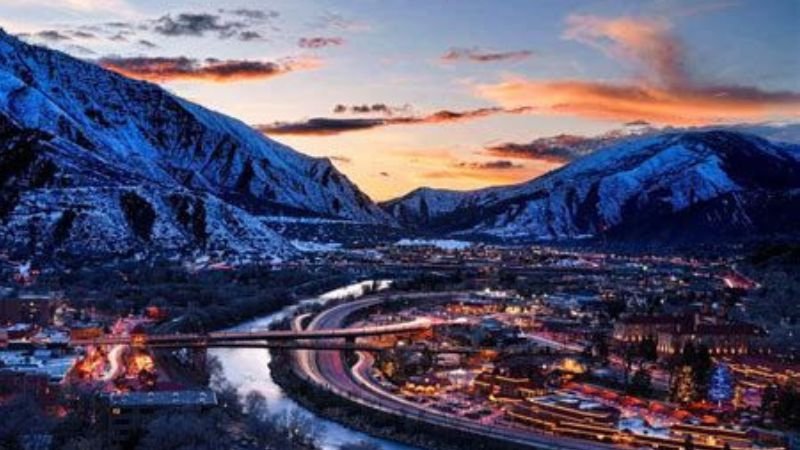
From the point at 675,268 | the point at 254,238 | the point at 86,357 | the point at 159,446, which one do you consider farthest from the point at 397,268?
the point at 159,446

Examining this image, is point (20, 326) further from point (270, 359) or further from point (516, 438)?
point (516, 438)

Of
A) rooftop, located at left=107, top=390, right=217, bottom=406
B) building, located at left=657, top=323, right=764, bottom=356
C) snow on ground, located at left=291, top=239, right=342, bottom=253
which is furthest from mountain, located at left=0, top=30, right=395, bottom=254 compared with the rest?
rooftop, located at left=107, top=390, right=217, bottom=406

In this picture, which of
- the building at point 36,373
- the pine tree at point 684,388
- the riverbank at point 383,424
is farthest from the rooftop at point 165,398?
the pine tree at point 684,388

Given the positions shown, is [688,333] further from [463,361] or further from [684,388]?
[684,388]

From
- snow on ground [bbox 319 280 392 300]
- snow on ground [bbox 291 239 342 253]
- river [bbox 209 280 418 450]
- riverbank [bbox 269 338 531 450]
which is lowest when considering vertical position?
river [bbox 209 280 418 450]

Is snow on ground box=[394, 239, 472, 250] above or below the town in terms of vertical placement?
above

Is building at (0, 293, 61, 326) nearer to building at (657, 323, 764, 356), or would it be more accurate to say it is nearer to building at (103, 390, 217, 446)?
building at (103, 390, 217, 446)

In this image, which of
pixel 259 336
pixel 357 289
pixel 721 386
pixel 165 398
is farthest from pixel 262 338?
pixel 357 289
